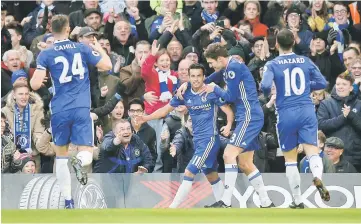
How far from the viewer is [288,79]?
15.6 metres

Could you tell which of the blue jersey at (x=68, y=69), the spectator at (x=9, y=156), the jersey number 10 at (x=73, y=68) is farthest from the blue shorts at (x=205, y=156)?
the spectator at (x=9, y=156)

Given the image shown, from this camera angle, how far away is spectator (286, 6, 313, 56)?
20.4 metres

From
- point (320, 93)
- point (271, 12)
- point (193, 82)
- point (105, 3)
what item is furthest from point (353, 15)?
point (193, 82)

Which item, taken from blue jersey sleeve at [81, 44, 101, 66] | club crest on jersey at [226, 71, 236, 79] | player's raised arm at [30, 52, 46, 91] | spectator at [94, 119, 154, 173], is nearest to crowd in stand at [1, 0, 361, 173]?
spectator at [94, 119, 154, 173]

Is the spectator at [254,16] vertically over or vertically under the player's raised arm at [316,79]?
over

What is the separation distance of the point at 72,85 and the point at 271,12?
6.77 metres

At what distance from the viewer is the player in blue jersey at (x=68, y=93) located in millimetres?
15508

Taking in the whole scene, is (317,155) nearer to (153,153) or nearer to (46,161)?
(153,153)

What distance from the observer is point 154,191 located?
666 inches

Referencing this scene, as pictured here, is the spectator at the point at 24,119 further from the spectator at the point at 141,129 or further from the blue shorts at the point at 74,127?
the blue shorts at the point at 74,127

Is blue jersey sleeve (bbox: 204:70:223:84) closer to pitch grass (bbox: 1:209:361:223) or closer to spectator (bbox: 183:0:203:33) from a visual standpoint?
pitch grass (bbox: 1:209:361:223)

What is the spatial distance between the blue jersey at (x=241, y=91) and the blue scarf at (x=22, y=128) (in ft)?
12.0

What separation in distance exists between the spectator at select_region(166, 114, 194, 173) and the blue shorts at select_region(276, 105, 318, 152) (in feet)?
7.54

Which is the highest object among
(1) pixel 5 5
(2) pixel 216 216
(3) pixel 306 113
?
(1) pixel 5 5
